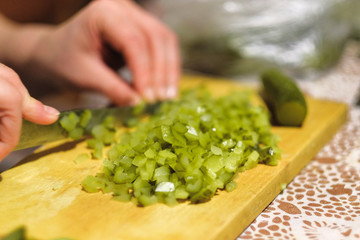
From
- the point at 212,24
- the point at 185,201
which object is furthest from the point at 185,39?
the point at 185,201

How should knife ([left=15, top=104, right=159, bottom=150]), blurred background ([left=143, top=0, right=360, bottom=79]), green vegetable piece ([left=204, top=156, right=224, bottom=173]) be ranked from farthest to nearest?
blurred background ([left=143, top=0, right=360, bottom=79]) → knife ([left=15, top=104, right=159, bottom=150]) → green vegetable piece ([left=204, top=156, right=224, bottom=173])

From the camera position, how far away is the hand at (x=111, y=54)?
1.40 metres

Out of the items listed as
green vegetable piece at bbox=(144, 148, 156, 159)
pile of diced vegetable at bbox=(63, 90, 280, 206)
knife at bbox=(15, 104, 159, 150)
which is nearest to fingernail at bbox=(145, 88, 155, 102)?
knife at bbox=(15, 104, 159, 150)

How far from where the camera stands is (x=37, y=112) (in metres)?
0.89

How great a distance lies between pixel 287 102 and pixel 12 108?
77cm

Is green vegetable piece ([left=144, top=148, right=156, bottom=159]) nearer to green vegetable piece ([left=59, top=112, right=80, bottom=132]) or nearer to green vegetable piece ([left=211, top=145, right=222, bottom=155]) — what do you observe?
green vegetable piece ([left=211, top=145, right=222, bottom=155])

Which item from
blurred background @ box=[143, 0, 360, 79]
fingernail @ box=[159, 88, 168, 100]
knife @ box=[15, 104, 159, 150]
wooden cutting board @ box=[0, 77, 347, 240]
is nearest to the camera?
wooden cutting board @ box=[0, 77, 347, 240]

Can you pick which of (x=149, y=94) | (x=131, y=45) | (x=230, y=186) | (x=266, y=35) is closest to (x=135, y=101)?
(x=149, y=94)

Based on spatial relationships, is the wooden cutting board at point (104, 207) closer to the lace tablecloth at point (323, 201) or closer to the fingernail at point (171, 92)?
the lace tablecloth at point (323, 201)

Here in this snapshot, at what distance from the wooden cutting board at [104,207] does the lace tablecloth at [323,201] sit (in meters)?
0.03

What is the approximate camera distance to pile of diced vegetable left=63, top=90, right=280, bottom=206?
0.83m

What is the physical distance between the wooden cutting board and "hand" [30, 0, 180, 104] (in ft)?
1.37

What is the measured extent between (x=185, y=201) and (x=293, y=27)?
1.32 metres

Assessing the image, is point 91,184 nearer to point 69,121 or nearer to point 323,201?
point 69,121
